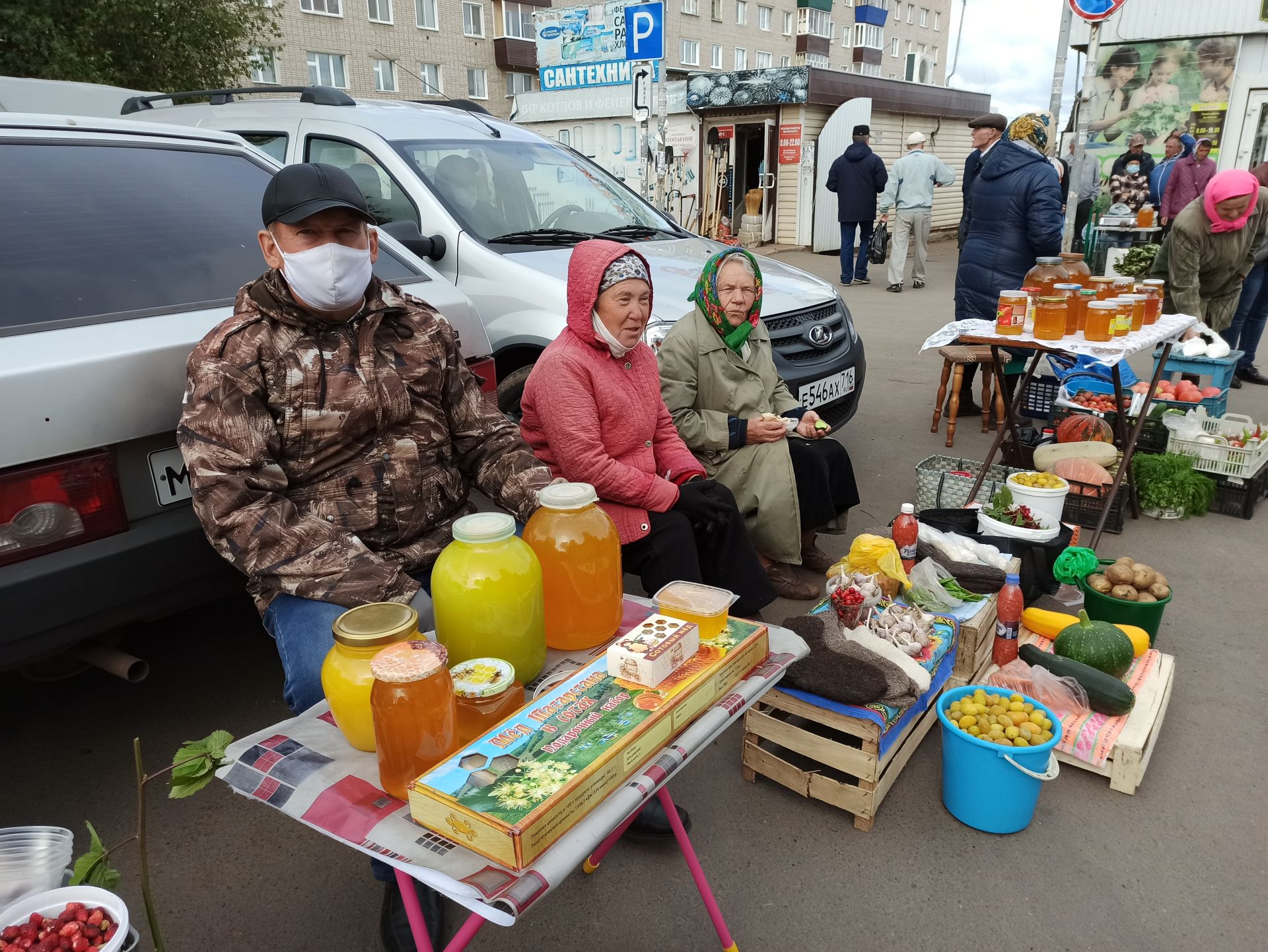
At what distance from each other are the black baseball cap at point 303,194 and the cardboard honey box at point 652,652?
4.07 ft

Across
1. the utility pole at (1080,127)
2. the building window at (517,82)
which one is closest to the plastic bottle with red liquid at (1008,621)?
the utility pole at (1080,127)

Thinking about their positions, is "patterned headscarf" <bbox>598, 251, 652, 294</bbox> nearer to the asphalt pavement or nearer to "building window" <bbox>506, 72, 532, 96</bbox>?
the asphalt pavement

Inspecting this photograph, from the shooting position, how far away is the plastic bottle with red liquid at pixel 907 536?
3.41 meters

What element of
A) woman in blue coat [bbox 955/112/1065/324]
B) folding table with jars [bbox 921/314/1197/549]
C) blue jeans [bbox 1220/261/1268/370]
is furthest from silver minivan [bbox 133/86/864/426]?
blue jeans [bbox 1220/261/1268/370]

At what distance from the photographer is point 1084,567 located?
343cm

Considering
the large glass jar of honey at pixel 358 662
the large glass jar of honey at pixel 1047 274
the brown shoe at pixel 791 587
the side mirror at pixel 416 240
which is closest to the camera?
the large glass jar of honey at pixel 358 662

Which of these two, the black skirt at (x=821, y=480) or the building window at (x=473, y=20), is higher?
the building window at (x=473, y=20)

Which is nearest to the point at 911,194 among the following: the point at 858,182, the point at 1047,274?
the point at 858,182

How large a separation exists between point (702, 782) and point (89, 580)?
1.87 meters

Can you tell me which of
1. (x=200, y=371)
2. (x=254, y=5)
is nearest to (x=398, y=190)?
(x=200, y=371)

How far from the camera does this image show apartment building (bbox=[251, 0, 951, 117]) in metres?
25.9

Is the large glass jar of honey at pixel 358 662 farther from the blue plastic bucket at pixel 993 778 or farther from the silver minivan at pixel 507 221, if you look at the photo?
the silver minivan at pixel 507 221

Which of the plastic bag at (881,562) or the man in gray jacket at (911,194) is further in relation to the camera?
the man in gray jacket at (911,194)

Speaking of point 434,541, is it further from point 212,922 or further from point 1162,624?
point 1162,624
